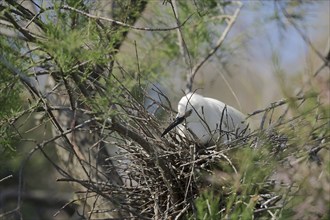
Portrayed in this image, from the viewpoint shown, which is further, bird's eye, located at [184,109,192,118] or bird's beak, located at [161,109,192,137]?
bird's eye, located at [184,109,192,118]

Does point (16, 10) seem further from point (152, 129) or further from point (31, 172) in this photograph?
point (31, 172)

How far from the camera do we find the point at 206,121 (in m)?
2.53

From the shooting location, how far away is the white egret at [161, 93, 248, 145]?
7.64 ft

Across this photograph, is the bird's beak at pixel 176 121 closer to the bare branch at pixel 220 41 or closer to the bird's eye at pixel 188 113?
the bird's eye at pixel 188 113

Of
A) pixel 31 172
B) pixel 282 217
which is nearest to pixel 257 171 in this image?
pixel 282 217

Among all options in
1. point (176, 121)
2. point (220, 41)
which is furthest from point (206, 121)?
point (220, 41)

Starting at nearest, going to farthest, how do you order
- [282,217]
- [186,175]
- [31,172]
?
[282,217] → [186,175] → [31,172]

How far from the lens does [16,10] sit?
1990 millimetres

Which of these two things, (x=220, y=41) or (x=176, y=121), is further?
(x=220, y=41)

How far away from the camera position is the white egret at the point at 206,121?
2330 millimetres

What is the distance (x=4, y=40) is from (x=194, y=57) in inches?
49.8

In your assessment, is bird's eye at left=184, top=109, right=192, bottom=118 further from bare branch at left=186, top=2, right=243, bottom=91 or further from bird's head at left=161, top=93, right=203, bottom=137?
bare branch at left=186, top=2, right=243, bottom=91

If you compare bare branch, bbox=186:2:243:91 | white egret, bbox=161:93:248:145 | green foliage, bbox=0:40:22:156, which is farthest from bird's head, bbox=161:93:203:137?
green foliage, bbox=0:40:22:156

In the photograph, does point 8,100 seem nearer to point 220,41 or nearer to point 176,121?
point 176,121
